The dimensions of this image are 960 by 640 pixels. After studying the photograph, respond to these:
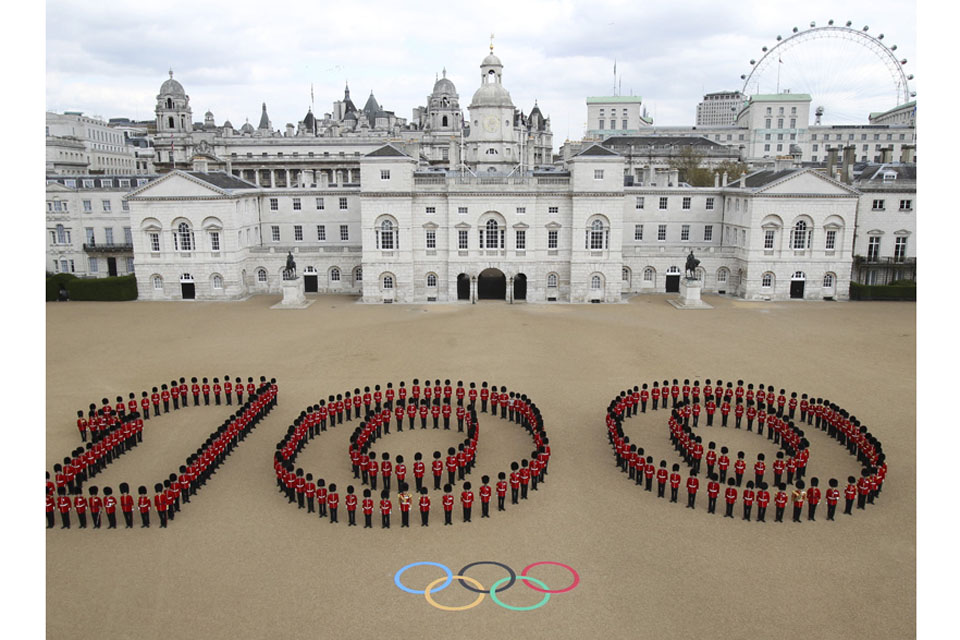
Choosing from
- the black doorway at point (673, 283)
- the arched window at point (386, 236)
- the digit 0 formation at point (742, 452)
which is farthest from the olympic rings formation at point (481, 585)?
the black doorway at point (673, 283)

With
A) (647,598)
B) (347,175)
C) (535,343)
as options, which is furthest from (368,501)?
(347,175)

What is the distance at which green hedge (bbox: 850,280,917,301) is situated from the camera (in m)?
52.3

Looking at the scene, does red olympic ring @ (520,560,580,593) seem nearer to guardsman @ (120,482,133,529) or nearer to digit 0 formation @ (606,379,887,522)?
digit 0 formation @ (606,379,887,522)

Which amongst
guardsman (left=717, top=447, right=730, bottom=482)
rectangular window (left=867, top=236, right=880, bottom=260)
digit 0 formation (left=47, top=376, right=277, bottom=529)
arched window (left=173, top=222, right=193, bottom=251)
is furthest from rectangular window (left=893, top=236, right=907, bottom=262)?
arched window (left=173, top=222, right=193, bottom=251)

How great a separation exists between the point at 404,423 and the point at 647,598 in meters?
13.0

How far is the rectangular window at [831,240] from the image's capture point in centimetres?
5197

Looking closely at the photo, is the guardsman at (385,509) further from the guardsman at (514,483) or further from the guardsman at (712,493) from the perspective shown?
the guardsman at (712,493)

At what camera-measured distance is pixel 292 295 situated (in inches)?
1972

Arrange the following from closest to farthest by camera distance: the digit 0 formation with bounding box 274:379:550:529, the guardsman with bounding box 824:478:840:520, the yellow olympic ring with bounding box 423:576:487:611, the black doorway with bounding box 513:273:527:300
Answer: the yellow olympic ring with bounding box 423:576:487:611, the guardsman with bounding box 824:478:840:520, the digit 0 formation with bounding box 274:379:550:529, the black doorway with bounding box 513:273:527:300

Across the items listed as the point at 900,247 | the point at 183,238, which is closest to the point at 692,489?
the point at 183,238

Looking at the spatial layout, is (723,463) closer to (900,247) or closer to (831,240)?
(831,240)

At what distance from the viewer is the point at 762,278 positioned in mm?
52531

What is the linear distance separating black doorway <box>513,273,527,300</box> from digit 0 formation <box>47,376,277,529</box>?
2680cm

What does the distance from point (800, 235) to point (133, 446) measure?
45.8 m
